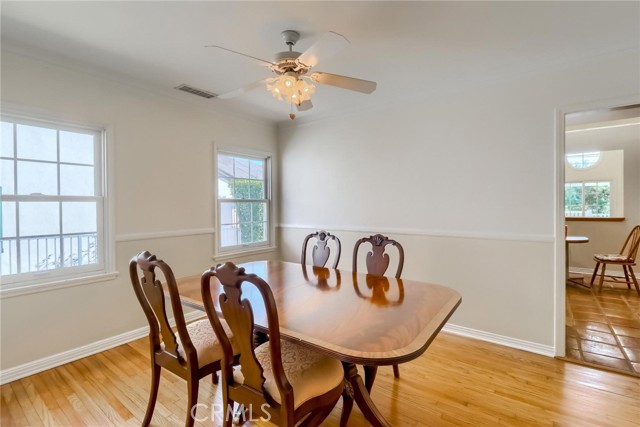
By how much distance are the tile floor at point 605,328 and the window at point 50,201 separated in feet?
14.1

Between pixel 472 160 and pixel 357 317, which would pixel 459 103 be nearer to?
pixel 472 160

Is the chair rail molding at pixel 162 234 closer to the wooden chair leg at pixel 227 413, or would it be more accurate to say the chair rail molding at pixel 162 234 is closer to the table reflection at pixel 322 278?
the table reflection at pixel 322 278

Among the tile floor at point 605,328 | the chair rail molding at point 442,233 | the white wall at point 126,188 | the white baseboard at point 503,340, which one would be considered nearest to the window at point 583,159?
the tile floor at point 605,328

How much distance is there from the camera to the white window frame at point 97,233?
7.51ft

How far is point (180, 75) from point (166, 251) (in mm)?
1738

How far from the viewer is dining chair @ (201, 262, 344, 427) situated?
122 centimetres

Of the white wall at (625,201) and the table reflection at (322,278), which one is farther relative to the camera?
the white wall at (625,201)

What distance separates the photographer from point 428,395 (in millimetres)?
2072

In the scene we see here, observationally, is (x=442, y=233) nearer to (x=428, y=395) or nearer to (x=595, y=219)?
(x=428, y=395)

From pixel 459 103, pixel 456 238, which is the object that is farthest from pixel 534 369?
pixel 459 103

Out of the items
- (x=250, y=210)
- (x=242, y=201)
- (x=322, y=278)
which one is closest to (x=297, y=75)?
(x=322, y=278)

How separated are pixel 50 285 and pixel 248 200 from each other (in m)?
2.21

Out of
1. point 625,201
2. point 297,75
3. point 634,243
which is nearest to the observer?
point 297,75

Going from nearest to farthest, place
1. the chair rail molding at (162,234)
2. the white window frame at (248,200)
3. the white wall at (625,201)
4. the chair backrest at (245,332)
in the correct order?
the chair backrest at (245,332) → the chair rail molding at (162,234) → the white window frame at (248,200) → the white wall at (625,201)
